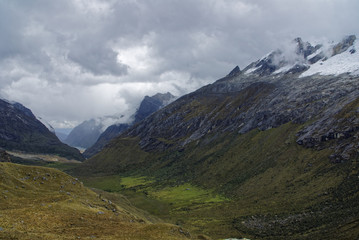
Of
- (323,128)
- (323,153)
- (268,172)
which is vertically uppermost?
(323,128)

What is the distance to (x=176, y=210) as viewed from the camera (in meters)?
172

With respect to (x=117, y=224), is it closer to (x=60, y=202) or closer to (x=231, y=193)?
(x=60, y=202)

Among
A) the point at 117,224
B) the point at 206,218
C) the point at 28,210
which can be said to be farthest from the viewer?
the point at 206,218

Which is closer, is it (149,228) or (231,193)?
(149,228)

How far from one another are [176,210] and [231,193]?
4174 centimetres

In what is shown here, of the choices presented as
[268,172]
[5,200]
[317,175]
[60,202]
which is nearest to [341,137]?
[317,175]

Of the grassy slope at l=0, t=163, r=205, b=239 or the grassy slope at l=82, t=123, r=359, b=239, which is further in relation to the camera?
the grassy slope at l=82, t=123, r=359, b=239

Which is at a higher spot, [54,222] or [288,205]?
[54,222]

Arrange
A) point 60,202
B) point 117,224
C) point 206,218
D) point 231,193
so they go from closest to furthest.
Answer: point 117,224, point 60,202, point 206,218, point 231,193

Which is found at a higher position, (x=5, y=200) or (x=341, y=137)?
(x=341, y=137)

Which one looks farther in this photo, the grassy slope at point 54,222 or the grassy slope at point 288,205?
the grassy slope at point 288,205

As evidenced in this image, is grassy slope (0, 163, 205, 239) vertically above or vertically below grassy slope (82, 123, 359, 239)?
above

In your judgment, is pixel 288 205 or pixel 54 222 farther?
pixel 288 205

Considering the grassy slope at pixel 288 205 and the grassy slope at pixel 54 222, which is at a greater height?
the grassy slope at pixel 54 222
